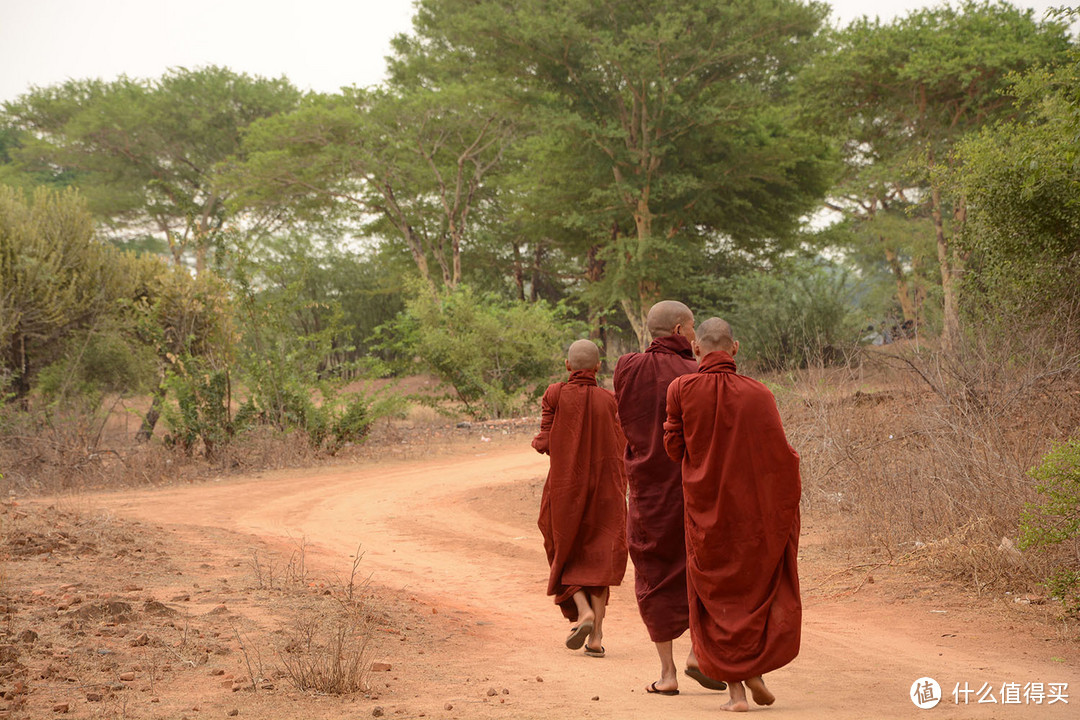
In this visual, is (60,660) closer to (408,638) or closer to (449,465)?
(408,638)

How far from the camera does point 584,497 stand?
217 inches

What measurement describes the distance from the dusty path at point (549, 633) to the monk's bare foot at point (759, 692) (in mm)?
46

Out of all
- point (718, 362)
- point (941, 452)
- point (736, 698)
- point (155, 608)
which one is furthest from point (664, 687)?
point (941, 452)

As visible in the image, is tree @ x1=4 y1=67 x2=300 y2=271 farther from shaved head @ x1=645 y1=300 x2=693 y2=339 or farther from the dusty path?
shaved head @ x1=645 y1=300 x2=693 y2=339

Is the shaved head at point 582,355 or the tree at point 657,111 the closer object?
the shaved head at point 582,355

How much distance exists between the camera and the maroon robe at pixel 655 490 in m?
4.53

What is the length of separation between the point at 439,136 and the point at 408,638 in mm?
24375

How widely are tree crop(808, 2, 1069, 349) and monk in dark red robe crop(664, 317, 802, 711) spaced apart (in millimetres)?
17506

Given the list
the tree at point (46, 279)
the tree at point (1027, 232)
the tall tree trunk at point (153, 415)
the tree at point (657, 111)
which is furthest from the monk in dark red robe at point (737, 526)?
the tree at point (657, 111)

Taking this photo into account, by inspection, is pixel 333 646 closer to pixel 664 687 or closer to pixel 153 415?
pixel 664 687

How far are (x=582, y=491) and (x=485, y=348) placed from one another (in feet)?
51.6

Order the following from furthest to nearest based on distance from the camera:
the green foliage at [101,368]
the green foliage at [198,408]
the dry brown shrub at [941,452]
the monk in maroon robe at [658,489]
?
the green foliage at [101,368] → the green foliage at [198,408] → the dry brown shrub at [941,452] → the monk in maroon robe at [658,489]

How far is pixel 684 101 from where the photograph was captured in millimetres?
24156

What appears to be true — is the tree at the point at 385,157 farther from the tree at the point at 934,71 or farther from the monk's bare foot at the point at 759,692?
the monk's bare foot at the point at 759,692
